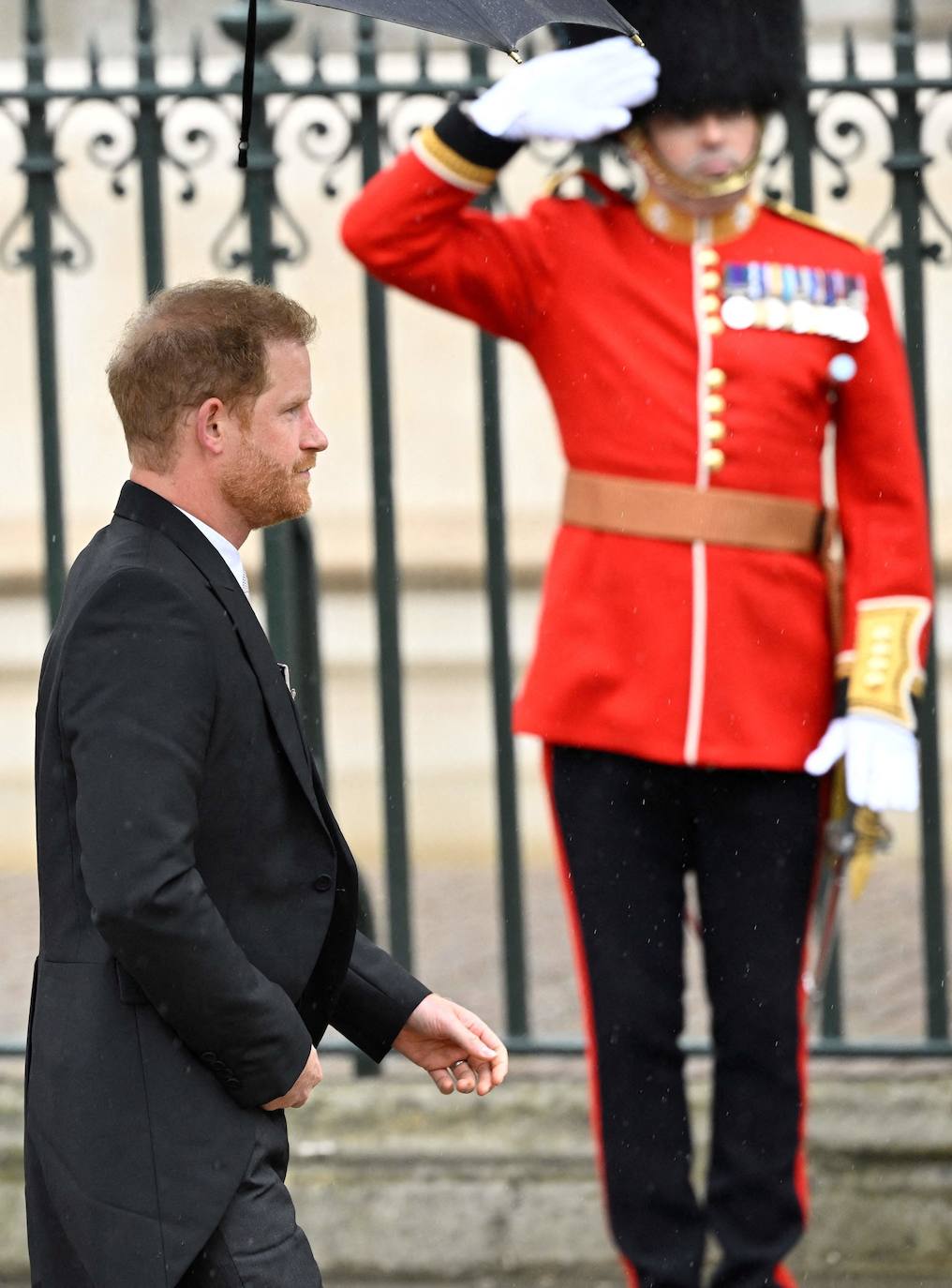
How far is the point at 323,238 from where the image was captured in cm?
711

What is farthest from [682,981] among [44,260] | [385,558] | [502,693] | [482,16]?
[44,260]

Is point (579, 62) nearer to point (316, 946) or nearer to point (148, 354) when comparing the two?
point (148, 354)

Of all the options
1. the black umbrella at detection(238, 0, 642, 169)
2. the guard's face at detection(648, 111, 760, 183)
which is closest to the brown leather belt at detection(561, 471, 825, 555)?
the guard's face at detection(648, 111, 760, 183)

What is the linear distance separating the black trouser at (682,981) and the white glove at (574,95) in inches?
37.8

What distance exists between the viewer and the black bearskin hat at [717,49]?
351 centimetres

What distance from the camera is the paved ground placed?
5570mm

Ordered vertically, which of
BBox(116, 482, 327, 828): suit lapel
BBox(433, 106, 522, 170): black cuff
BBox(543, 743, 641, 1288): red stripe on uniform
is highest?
BBox(433, 106, 522, 170): black cuff

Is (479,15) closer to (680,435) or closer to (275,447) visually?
(275,447)

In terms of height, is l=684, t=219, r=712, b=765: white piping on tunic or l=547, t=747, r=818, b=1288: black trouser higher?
l=684, t=219, r=712, b=765: white piping on tunic

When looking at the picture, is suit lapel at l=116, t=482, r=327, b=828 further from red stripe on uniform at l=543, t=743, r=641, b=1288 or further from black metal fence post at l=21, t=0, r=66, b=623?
black metal fence post at l=21, t=0, r=66, b=623

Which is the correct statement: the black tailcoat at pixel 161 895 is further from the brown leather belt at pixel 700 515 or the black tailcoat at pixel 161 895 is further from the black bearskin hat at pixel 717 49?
the black bearskin hat at pixel 717 49

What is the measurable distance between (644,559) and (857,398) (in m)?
0.42

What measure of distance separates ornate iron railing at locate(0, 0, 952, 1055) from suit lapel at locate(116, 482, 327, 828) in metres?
1.78

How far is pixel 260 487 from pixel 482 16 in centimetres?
61
